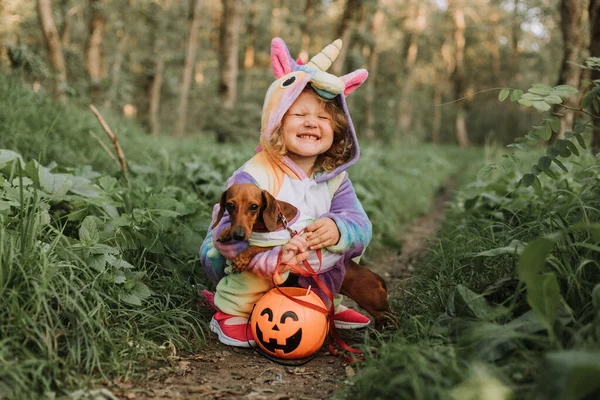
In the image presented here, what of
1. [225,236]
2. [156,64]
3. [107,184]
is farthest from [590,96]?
[156,64]

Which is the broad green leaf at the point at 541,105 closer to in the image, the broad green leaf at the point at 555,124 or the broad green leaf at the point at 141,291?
the broad green leaf at the point at 555,124

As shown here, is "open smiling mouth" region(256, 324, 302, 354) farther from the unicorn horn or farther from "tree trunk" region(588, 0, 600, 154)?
"tree trunk" region(588, 0, 600, 154)

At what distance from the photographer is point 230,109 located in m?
10.5

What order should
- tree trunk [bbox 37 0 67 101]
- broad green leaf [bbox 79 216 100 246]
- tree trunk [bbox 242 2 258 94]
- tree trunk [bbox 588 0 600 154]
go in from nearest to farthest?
1. broad green leaf [bbox 79 216 100 246]
2. tree trunk [bbox 588 0 600 154]
3. tree trunk [bbox 37 0 67 101]
4. tree trunk [bbox 242 2 258 94]

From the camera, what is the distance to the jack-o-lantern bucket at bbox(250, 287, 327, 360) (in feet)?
8.63

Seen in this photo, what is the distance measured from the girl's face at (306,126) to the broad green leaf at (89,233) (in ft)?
3.86

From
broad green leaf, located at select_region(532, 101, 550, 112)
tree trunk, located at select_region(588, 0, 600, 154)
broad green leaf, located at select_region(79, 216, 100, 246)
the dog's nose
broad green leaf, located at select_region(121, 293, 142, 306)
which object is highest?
tree trunk, located at select_region(588, 0, 600, 154)

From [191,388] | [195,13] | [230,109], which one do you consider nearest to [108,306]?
[191,388]

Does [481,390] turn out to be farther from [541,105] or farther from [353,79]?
[353,79]

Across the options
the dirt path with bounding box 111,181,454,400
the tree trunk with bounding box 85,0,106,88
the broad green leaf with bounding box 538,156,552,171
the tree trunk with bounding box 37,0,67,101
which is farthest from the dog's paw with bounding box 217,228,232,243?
the tree trunk with bounding box 85,0,106,88

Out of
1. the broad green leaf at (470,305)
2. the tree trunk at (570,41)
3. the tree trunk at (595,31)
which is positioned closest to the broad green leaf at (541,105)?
the broad green leaf at (470,305)

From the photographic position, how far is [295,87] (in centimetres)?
279

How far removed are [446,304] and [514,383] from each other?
40.1 inches

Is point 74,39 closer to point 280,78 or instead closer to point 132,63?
point 132,63
